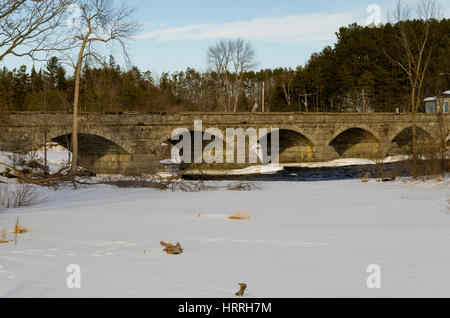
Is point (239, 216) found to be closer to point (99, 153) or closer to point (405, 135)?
point (99, 153)

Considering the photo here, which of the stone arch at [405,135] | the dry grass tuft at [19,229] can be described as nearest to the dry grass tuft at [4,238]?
the dry grass tuft at [19,229]

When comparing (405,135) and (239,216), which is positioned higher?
(405,135)

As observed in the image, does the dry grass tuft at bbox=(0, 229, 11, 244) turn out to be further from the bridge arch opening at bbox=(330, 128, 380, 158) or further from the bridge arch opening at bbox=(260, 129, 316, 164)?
the bridge arch opening at bbox=(330, 128, 380, 158)

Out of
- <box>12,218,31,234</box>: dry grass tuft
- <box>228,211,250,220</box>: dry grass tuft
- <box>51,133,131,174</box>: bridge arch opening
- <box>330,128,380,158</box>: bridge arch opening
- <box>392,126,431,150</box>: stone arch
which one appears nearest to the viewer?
<box>12,218,31,234</box>: dry grass tuft

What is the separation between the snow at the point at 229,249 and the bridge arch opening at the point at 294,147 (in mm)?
23732

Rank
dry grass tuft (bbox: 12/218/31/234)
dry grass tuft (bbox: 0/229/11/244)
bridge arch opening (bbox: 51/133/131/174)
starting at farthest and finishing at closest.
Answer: bridge arch opening (bbox: 51/133/131/174), dry grass tuft (bbox: 12/218/31/234), dry grass tuft (bbox: 0/229/11/244)

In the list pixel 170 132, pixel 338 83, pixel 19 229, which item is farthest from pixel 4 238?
pixel 338 83

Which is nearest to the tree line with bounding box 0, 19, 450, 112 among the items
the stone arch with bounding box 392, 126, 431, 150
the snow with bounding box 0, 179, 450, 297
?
the stone arch with bounding box 392, 126, 431, 150

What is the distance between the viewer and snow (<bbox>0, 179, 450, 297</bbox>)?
5.24 m

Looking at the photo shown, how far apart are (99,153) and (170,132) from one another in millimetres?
5755

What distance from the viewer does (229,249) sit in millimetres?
7082
